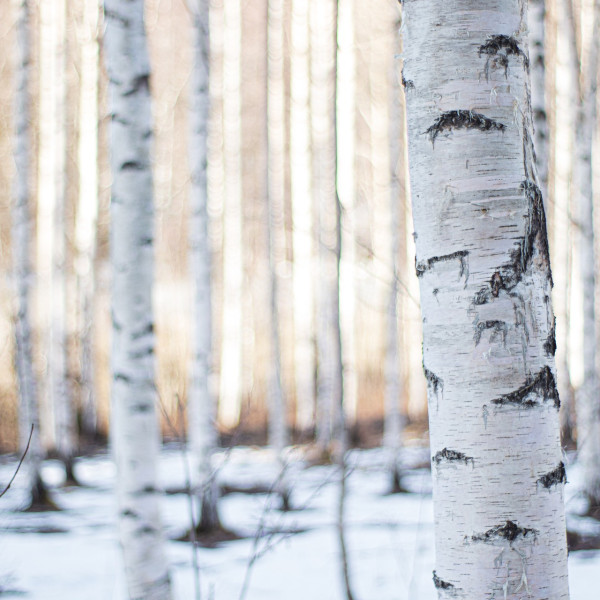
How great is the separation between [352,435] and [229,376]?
106 inches

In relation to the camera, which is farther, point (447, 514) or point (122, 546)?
point (122, 546)

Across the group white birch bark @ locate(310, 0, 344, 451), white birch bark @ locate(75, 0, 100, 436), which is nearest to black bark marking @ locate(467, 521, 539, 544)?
white birch bark @ locate(310, 0, 344, 451)

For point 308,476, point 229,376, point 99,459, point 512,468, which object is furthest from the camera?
point 229,376

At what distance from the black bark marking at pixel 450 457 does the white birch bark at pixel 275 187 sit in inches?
200

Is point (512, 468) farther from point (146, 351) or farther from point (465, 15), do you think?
point (146, 351)

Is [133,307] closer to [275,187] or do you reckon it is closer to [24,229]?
[24,229]

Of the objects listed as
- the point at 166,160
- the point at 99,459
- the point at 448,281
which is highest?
the point at 166,160

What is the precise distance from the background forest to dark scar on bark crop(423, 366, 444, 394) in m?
0.82

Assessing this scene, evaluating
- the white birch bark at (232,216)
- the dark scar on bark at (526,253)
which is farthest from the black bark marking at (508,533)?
the white birch bark at (232,216)

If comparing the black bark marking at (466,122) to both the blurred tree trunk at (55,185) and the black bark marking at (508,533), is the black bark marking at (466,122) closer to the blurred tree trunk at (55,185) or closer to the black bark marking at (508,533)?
the black bark marking at (508,533)

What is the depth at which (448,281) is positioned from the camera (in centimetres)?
118

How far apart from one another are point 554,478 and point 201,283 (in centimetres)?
497

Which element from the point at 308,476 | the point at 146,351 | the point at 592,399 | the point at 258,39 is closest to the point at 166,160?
the point at 258,39

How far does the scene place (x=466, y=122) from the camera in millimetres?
1184
